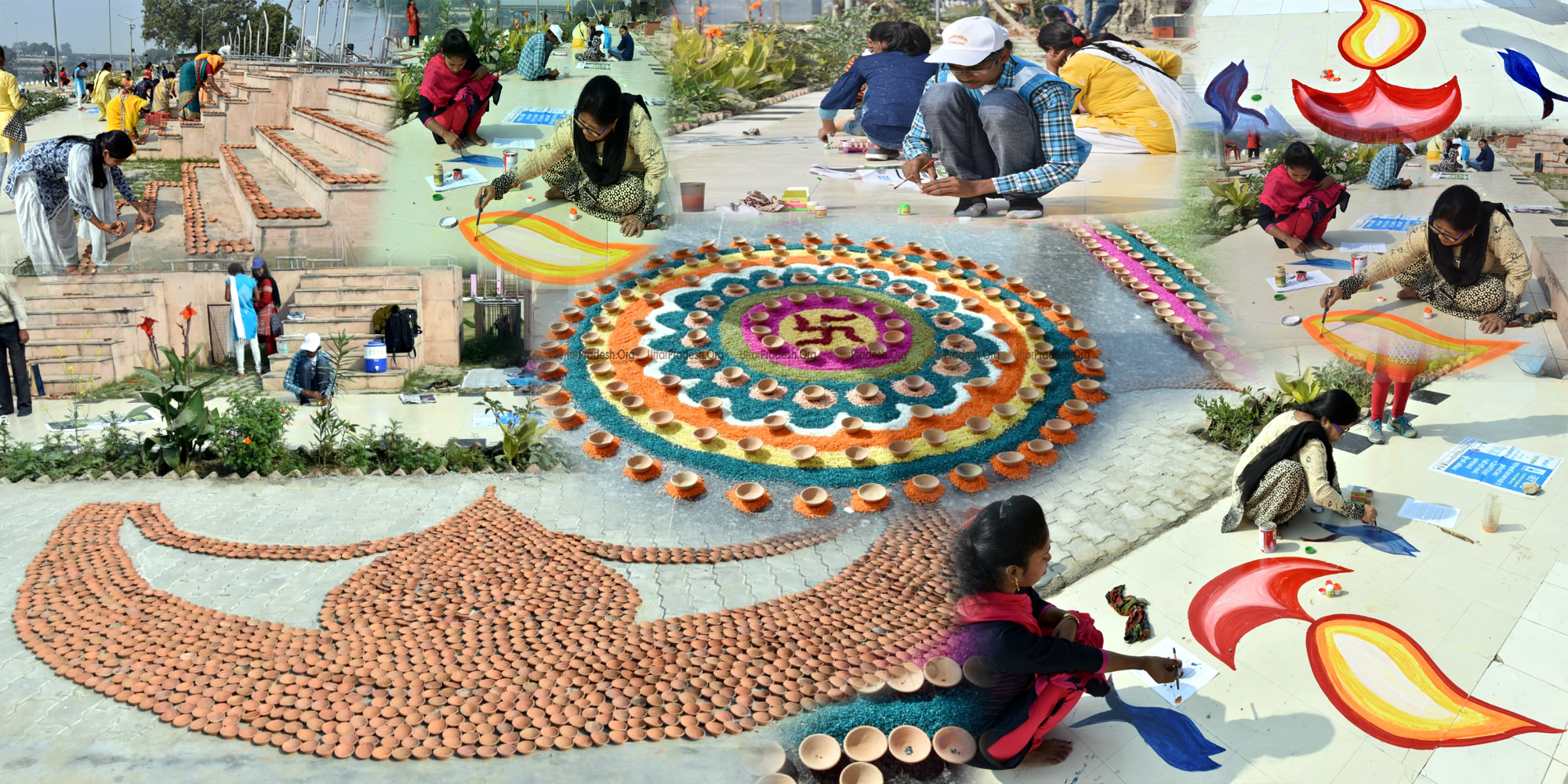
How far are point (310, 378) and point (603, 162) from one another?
2126 mm

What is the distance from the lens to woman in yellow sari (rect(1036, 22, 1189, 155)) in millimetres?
4707

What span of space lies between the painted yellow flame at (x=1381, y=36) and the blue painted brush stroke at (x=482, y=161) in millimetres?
3728

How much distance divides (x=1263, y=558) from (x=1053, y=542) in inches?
41.1

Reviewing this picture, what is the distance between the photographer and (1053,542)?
4281mm

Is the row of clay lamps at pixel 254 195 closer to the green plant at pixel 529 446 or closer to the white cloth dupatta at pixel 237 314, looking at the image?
the white cloth dupatta at pixel 237 314

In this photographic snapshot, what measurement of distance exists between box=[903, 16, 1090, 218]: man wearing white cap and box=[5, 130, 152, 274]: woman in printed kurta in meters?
5.18

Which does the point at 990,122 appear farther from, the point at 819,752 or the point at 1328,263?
the point at 819,752

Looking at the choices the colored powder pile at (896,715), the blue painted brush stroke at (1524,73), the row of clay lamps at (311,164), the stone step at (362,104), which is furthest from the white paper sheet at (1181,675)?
the stone step at (362,104)

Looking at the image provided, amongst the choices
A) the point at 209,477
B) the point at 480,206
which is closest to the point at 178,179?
the point at 209,477

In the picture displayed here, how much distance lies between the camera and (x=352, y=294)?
5309mm

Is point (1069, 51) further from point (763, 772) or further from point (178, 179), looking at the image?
point (178, 179)

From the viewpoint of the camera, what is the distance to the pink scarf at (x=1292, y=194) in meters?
4.34

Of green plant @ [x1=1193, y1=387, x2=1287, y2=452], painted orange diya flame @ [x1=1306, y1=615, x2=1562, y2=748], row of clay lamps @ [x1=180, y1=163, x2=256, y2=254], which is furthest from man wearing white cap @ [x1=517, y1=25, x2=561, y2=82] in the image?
painted orange diya flame @ [x1=1306, y1=615, x2=1562, y2=748]

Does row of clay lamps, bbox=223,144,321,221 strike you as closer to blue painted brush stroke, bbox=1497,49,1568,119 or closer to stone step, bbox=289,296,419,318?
stone step, bbox=289,296,419,318
